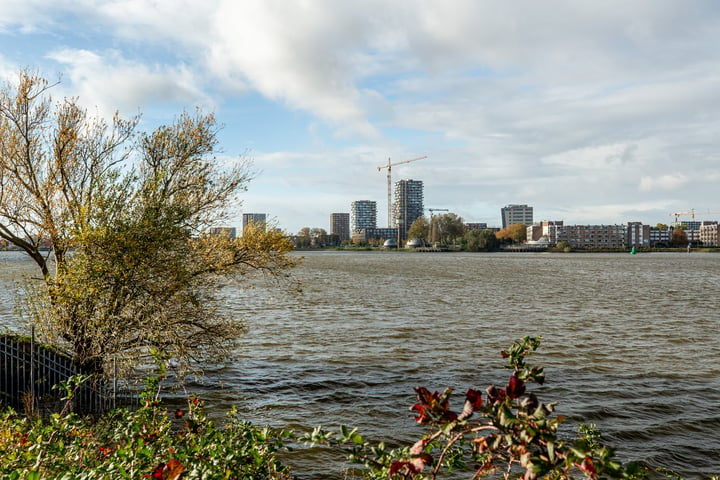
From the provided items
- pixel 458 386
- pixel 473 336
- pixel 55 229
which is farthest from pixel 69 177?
pixel 473 336

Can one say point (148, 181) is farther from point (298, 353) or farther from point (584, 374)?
point (584, 374)

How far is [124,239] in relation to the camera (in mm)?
13617

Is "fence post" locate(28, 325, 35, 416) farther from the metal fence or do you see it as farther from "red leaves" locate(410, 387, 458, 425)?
"red leaves" locate(410, 387, 458, 425)

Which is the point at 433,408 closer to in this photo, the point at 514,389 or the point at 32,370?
the point at 514,389

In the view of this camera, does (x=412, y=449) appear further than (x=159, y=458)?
No

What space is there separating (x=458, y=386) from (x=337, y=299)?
27.2 m

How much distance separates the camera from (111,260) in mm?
13680

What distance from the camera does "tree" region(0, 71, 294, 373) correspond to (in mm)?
13898

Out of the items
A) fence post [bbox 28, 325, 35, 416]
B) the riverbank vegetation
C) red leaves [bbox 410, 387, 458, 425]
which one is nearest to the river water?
fence post [bbox 28, 325, 35, 416]

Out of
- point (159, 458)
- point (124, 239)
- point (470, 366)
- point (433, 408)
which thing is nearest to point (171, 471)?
point (159, 458)

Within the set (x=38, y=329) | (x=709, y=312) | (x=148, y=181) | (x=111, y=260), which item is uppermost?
(x=148, y=181)

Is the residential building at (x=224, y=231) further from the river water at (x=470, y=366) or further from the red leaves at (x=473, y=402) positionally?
the red leaves at (x=473, y=402)

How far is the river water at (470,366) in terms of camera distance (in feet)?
46.2

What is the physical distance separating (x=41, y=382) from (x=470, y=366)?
48.9 ft
